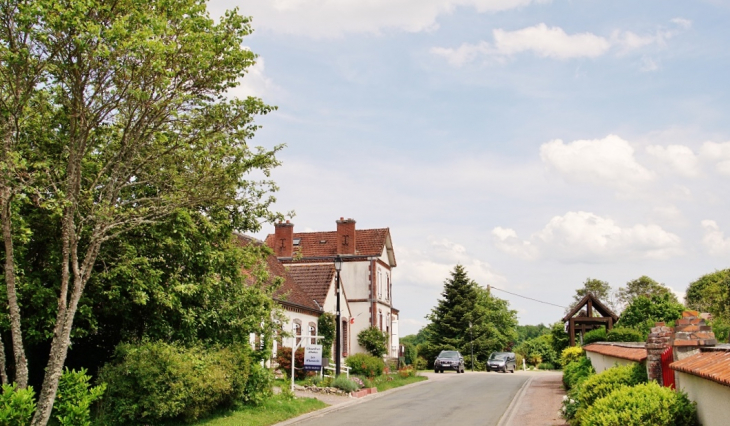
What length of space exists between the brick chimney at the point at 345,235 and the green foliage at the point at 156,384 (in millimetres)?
30312

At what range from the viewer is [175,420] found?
1446cm

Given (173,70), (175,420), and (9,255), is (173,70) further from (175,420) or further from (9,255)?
(175,420)

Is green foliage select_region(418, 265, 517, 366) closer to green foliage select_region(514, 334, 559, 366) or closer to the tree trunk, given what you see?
green foliage select_region(514, 334, 559, 366)

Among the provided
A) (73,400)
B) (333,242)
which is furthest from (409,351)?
(73,400)

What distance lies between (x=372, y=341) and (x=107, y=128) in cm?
2920

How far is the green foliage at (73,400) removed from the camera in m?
12.3

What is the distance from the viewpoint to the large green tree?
1141 cm

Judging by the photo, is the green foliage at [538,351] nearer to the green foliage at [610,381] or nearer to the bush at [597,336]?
the bush at [597,336]

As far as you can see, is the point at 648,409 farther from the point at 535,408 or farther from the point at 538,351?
the point at 538,351

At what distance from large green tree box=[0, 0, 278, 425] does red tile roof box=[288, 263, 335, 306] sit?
2011 centimetres

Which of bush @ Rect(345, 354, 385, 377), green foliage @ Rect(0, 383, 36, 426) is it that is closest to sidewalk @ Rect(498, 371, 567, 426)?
bush @ Rect(345, 354, 385, 377)

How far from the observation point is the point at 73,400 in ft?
41.1

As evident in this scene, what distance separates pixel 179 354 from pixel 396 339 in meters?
36.8

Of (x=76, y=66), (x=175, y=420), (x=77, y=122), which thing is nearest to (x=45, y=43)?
(x=76, y=66)
